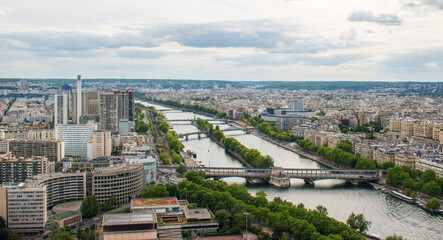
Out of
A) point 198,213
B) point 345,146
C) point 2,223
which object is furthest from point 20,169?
point 345,146

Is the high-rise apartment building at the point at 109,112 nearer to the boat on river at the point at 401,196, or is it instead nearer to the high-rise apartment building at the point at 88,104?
the high-rise apartment building at the point at 88,104

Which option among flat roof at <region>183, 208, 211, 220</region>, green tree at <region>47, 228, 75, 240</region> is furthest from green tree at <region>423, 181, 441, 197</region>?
green tree at <region>47, 228, 75, 240</region>

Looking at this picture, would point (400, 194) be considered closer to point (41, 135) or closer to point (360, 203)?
point (360, 203)

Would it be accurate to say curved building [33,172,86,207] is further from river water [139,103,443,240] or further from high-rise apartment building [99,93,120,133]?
high-rise apartment building [99,93,120,133]

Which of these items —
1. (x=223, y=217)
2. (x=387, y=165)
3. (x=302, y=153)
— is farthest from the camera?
(x=302, y=153)

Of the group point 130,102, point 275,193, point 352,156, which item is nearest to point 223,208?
point 275,193

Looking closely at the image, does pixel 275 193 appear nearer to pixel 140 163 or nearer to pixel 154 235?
pixel 140 163
